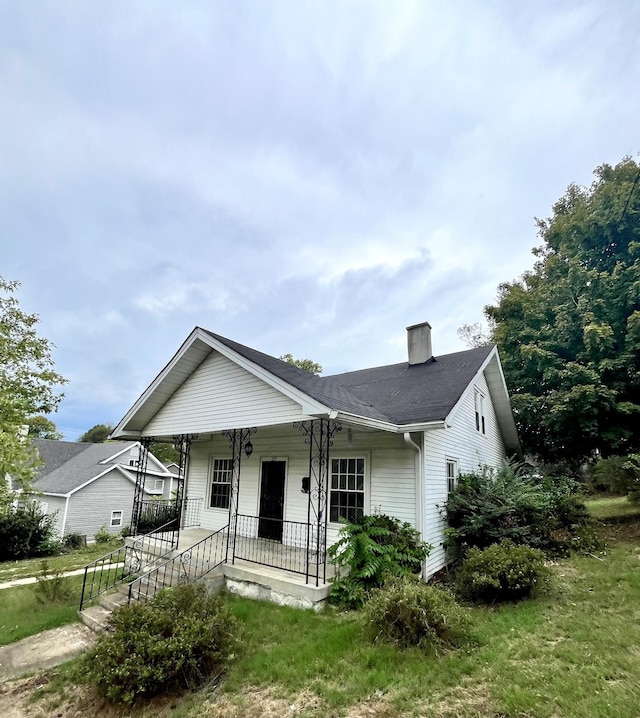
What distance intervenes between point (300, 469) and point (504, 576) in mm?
5036

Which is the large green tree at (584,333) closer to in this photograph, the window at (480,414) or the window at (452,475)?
the window at (480,414)

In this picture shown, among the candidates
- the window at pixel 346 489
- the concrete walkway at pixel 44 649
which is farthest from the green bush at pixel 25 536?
the window at pixel 346 489

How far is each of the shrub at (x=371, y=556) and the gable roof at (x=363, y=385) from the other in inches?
75.6

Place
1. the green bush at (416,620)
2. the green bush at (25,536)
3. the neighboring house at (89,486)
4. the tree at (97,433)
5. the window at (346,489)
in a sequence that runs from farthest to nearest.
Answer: the tree at (97,433), the neighboring house at (89,486), the green bush at (25,536), the window at (346,489), the green bush at (416,620)

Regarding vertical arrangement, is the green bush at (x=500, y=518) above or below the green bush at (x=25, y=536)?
above

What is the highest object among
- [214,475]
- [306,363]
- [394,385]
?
[306,363]

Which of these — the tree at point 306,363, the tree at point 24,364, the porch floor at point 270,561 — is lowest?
the porch floor at point 270,561

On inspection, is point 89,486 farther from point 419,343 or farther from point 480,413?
point 480,413

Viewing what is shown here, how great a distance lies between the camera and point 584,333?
12.2 m

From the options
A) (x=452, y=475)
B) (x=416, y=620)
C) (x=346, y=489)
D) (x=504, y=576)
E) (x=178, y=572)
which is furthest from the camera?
(x=452, y=475)

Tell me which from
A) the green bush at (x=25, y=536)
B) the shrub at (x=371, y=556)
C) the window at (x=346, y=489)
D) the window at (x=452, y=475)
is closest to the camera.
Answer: the shrub at (x=371, y=556)

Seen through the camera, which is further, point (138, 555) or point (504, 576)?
point (138, 555)

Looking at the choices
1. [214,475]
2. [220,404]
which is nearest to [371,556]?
[220,404]

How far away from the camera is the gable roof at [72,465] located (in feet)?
72.7
